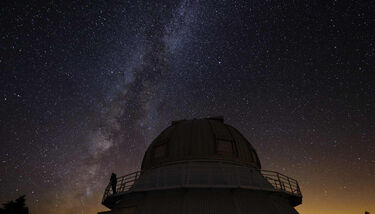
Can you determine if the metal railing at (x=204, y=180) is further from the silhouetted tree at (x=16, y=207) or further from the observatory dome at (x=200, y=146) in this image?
the silhouetted tree at (x=16, y=207)

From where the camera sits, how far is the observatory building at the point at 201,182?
515 inches

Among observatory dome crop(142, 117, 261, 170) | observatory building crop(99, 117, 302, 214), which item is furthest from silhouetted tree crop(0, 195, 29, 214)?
observatory dome crop(142, 117, 261, 170)

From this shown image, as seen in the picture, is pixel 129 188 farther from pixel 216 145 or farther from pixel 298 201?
pixel 298 201

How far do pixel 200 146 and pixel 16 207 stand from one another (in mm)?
30329

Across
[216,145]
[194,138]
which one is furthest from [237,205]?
[194,138]

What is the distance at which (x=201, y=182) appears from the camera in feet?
44.0

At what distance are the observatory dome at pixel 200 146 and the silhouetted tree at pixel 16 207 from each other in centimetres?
2486

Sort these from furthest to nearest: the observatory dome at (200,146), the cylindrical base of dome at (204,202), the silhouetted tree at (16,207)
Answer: the silhouetted tree at (16,207)
the observatory dome at (200,146)
the cylindrical base of dome at (204,202)

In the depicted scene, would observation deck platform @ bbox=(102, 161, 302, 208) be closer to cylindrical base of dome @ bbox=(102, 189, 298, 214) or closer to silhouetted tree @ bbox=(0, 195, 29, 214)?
cylindrical base of dome @ bbox=(102, 189, 298, 214)

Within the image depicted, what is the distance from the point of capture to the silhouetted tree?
30.5 m

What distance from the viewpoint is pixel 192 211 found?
12516mm

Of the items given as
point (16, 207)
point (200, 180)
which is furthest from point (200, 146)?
point (16, 207)

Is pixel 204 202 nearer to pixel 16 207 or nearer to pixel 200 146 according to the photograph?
pixel 200 146

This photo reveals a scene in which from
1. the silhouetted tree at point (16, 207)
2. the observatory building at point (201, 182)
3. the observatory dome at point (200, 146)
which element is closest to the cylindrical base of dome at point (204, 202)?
the observatory building at point (201, 182)
